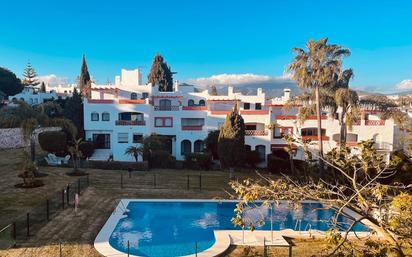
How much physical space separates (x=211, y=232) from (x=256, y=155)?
2135 cm

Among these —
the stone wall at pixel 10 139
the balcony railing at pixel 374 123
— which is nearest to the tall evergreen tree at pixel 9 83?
the stone wall at pixel 10 139

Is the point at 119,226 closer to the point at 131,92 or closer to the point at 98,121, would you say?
the point at 98,121

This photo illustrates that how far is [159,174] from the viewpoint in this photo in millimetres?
32250

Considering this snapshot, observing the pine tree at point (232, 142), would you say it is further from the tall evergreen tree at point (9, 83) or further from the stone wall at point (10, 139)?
the tall evergreen tree at point (9, 83)

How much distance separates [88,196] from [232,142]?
16.4 metres

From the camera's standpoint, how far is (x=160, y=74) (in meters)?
72.5

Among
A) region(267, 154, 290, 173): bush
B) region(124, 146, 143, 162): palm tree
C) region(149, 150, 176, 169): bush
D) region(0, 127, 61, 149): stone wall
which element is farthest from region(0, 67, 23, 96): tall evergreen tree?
region(267, 154, 290, 173): bush

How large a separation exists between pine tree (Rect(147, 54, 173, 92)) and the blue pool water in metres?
52.0

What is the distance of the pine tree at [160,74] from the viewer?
72.2 metres

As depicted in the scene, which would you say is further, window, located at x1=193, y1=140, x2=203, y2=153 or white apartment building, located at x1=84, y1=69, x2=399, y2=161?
window, located at x1=193, y1=140, x2=203, y2=153

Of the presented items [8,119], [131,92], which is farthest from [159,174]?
[131,92]

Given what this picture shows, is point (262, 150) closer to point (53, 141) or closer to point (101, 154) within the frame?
point (101, 154)

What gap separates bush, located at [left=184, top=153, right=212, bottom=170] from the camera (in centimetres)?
3650

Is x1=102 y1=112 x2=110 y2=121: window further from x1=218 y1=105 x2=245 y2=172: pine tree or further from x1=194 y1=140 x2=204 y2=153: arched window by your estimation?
x1=218 y1=105 x2=245 y2=172: pine tree
